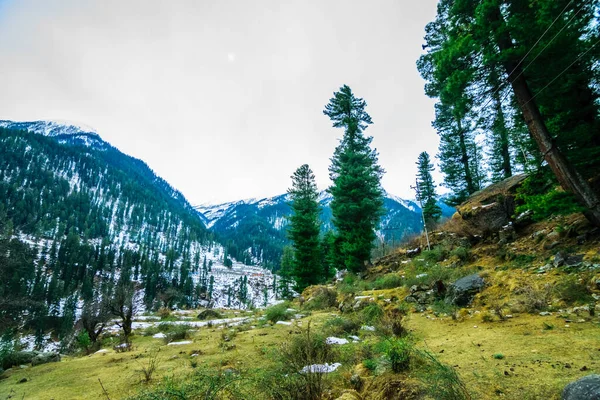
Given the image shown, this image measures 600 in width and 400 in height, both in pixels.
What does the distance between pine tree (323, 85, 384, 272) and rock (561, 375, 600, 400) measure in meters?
14.4

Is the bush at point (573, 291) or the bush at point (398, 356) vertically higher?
the bush at point (573, 291)

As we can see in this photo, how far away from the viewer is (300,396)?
8.41 ft

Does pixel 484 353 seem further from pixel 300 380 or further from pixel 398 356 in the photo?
pixel 300 380

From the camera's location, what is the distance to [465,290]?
22.6 feet

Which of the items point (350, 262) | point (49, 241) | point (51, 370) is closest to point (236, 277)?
point (49, 241)

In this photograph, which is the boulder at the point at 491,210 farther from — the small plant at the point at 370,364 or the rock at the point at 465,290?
the small plant at the point at 370,364

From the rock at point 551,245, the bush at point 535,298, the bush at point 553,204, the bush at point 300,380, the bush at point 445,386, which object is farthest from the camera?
the rock at point 551,245

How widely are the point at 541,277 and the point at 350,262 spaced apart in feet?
36.9

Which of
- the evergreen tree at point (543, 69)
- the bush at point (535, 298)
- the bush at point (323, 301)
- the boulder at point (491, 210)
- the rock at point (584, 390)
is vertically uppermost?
the evergreen tree at point (543, 69)

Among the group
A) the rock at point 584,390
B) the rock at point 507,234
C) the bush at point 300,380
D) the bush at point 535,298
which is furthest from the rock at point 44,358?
the rock at point 507,234

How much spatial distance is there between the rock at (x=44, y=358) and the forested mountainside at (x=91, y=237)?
8379mm

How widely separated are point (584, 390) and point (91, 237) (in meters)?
153

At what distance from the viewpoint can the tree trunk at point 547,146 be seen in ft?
20.3

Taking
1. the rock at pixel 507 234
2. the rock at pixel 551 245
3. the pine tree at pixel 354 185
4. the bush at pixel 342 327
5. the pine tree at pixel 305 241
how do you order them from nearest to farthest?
the bush at pixel 342 327
the rock at pixel 551 245
the rock at pixel 507 234
the pine tree at pixel 354 185
the pine tree at pixel 305 241
